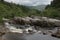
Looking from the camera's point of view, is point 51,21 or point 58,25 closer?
point 58,25

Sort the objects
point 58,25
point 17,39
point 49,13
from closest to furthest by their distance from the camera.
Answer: point 17,39, point 58,25, point 49,13

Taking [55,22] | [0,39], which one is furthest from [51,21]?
[0,39]

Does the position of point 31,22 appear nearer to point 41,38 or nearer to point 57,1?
point 41,38

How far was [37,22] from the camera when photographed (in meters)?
40.5

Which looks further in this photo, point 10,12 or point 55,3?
point 55,3

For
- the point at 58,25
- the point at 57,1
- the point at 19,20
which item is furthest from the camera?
the point at 57,1

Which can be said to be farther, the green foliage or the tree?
the tree

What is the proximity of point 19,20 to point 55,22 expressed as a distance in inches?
315

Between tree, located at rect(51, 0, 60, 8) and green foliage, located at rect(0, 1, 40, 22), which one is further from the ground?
tree, located at rect(51, 0, 60, 8)

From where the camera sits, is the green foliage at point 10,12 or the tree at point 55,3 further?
the tree at point 55,3

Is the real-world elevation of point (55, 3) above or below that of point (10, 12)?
above

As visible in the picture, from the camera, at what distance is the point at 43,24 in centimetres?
3997

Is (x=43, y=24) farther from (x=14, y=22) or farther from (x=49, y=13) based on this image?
(x=49, y=13)

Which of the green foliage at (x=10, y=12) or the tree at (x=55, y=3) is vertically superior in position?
the tree at (x=55, y=3)
